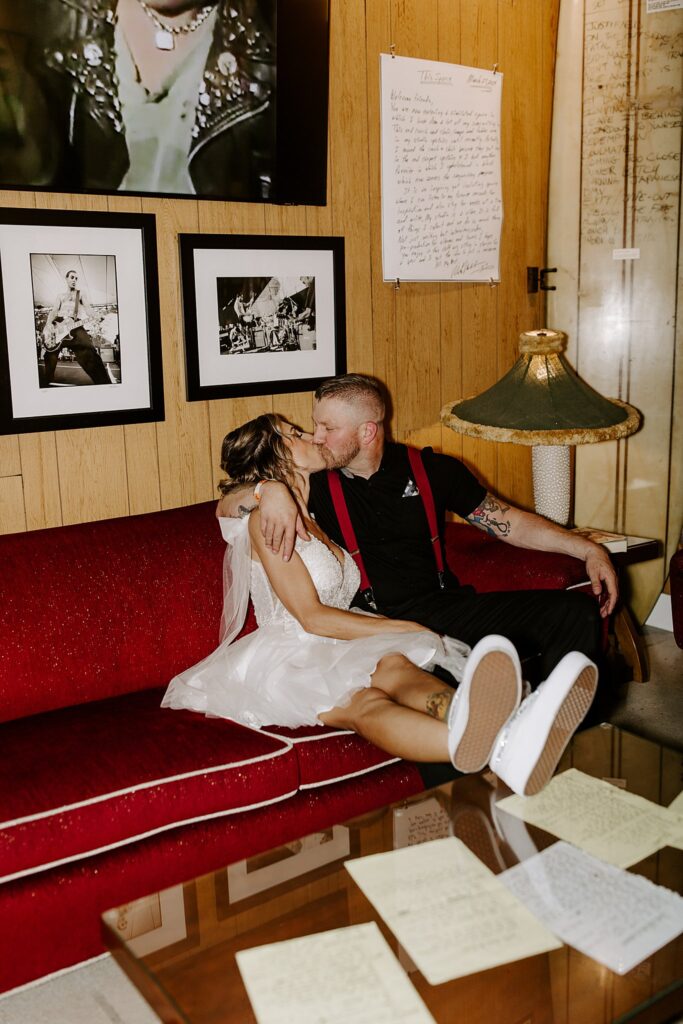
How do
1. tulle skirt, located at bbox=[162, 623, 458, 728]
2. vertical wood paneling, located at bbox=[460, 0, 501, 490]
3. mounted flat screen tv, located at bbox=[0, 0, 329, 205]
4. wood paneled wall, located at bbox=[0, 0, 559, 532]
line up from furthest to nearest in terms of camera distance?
vertical wood paneling, located at bbox=[460, 0, 501, 490]
wood paneled wall, located at bbox=[0, 0, 559, 532]
mounted flat screen tv, located at bbox=[0, 0, 329, 205]
tulle skirt, located at bbox=[162, 623, 458, 728]

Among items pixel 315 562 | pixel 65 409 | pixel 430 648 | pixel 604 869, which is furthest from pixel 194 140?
pixel 604 869

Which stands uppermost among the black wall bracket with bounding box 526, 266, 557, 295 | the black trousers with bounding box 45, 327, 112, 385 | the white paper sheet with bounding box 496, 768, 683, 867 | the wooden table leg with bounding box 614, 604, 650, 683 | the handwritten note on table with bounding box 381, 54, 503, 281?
the handwritten note on table with bounding box 381, 54, 503, 281

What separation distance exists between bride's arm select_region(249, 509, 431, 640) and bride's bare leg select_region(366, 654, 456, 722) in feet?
0.36

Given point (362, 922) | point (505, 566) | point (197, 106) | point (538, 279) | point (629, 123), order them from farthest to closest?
point (538, 279)
point (629, 123)
point (505, 566)
point (197, 106)
point (362, 922)

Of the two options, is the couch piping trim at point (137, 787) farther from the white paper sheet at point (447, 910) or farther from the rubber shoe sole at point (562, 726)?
the rubber shoe sole at point (562, 726)

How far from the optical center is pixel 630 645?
3.54 meters

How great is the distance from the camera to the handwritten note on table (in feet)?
11.4

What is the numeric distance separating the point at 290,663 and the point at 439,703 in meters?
0.47

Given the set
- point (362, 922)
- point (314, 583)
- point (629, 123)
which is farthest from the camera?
point (629, 123)

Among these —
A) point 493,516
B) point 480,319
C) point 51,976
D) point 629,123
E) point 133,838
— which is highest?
point 629,123

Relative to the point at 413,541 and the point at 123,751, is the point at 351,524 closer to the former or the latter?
the point at 413,541

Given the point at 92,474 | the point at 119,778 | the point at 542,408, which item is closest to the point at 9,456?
the point at 92,474

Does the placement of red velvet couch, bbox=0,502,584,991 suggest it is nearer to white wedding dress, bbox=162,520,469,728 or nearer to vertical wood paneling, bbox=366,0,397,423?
white wedding dress, bbox=162,520,469,728

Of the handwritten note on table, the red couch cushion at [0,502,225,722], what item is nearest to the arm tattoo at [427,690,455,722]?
the red couch cushion at [0,502,225,722]
